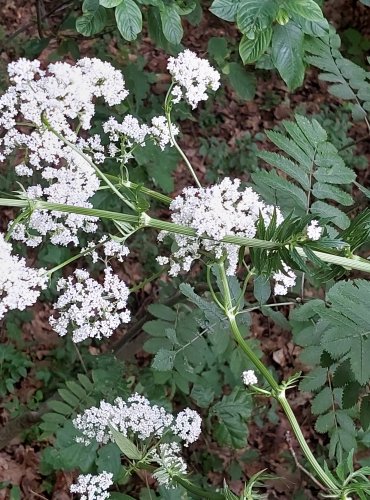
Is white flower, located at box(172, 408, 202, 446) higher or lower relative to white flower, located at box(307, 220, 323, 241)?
lower

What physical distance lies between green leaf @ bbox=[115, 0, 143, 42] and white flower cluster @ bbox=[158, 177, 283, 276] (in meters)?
0.43

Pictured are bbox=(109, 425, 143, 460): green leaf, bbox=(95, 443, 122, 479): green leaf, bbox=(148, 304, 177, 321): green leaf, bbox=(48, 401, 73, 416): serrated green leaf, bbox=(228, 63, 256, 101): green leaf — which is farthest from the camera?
bbox=(228, 63, 256, 101): green leaf

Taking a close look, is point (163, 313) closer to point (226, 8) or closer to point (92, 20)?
point (92, 20)

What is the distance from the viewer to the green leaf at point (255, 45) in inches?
55.2

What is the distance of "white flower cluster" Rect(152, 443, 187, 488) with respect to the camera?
1.40 metres

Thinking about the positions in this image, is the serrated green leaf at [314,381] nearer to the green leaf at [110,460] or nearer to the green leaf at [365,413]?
the green leaf at [365,413]

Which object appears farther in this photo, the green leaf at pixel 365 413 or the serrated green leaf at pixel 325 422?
the serrated green leaf at pixel 325 422

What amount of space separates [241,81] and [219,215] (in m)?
1.45

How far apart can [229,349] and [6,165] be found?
127 cm

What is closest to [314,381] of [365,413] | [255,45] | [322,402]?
[322,402]

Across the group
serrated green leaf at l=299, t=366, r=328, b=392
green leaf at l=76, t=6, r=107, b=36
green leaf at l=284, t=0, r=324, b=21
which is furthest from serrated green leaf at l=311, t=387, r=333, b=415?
green leaf at l=76, t=6, r=107, b=36

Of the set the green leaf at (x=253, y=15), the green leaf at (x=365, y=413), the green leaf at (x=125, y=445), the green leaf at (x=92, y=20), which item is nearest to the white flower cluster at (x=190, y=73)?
the green leaf at (x=253, y=15)

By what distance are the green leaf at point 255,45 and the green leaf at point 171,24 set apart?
0.19 meters

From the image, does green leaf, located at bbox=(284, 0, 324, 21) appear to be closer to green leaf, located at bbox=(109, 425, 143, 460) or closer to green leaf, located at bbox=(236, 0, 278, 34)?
green leaf, located at bbox=(236, 0, 278, 34)
